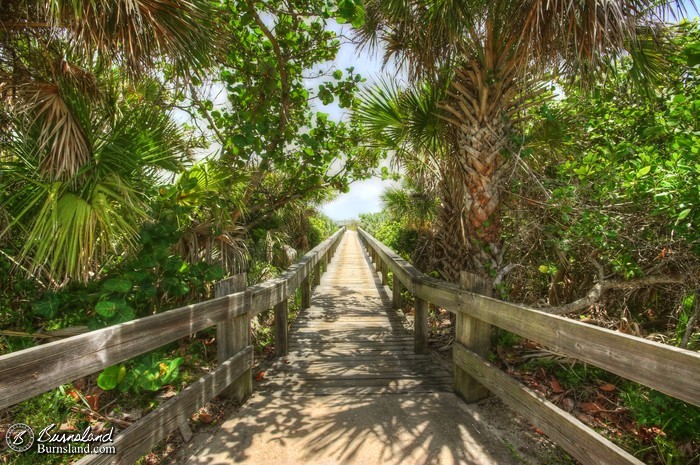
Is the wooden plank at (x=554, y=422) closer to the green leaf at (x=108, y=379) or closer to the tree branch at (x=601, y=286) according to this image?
the tree branch at (x=601, y=286)

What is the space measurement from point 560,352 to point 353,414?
1.47 metres

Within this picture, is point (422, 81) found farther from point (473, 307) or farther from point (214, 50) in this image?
point (473, 307)

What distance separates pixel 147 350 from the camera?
5.63 feet

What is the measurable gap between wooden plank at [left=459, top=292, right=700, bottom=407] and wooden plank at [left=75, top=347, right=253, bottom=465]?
193 cm

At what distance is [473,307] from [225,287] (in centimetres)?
187

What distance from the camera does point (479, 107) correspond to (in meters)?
3.29

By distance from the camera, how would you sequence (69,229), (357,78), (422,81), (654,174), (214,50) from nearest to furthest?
(654,174) → (69,229) → (214,50) → (422,81) → (357,78)

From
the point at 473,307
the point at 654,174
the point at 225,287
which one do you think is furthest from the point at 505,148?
the point at 225,287

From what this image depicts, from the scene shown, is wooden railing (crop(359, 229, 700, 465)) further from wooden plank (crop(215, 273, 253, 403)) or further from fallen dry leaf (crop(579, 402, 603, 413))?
wooden plank (crop(215, 273, 253, 403))

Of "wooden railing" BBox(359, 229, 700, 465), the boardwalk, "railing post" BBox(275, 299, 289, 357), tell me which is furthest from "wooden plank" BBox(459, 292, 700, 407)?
"railing post" BBox(275, 299, 289, 357)

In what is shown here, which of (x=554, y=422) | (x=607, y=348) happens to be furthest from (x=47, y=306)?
(x=607, y=348)

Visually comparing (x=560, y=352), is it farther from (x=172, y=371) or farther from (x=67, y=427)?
(x=67, y=427)

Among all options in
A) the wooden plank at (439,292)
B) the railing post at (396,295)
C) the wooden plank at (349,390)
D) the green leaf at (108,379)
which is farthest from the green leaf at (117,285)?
the railing post at (396,295)


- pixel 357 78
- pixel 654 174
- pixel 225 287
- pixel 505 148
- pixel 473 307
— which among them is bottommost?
pixel 473 307
